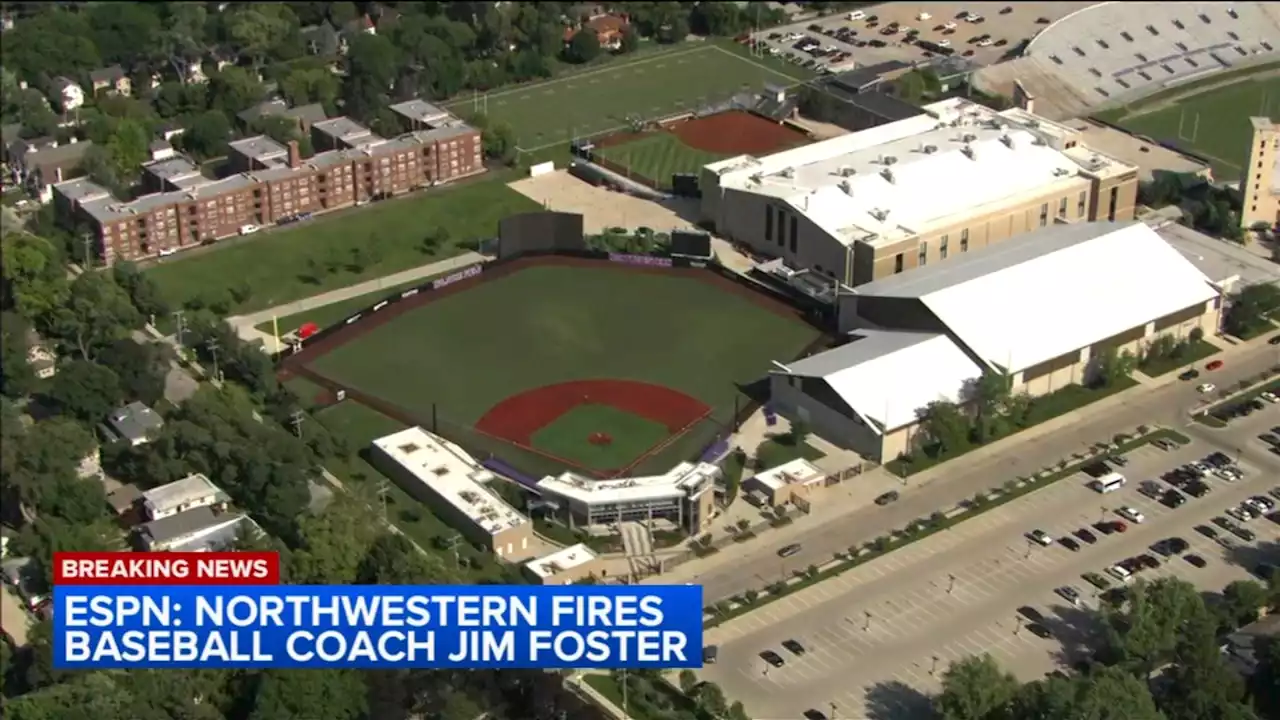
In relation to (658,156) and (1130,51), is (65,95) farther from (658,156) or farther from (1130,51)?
(1130,51)

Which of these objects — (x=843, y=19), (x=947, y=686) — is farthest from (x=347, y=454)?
(x=843, y=19)

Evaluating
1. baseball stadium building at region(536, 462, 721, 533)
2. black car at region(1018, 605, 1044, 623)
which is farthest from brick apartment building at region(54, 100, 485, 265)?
black car at region(1018, 605, 1044, 623)

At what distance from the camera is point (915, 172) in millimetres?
67812

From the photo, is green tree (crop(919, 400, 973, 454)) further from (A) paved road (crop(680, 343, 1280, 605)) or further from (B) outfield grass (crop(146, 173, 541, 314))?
(B) outfield grass (crop(146, 173, 541, 314))

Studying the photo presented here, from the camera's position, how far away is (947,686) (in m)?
42.2

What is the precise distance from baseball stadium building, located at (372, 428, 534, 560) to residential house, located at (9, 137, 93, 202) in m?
28.0

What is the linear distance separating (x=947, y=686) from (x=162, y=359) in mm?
29084

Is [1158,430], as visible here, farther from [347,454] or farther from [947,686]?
[347,454]

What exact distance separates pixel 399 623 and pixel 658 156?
5199 centimetres

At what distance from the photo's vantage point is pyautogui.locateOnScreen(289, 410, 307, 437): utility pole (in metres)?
55.1

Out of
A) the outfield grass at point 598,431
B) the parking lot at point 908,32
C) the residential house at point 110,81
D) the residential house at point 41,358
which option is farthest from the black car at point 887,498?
the residential house at point 110,81

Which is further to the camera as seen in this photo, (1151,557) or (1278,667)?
(1151,557)

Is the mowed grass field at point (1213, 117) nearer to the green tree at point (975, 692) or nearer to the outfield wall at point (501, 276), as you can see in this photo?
the outfield wall at point (501, 276)

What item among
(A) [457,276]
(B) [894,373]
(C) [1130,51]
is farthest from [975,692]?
(C) [1130,51]
